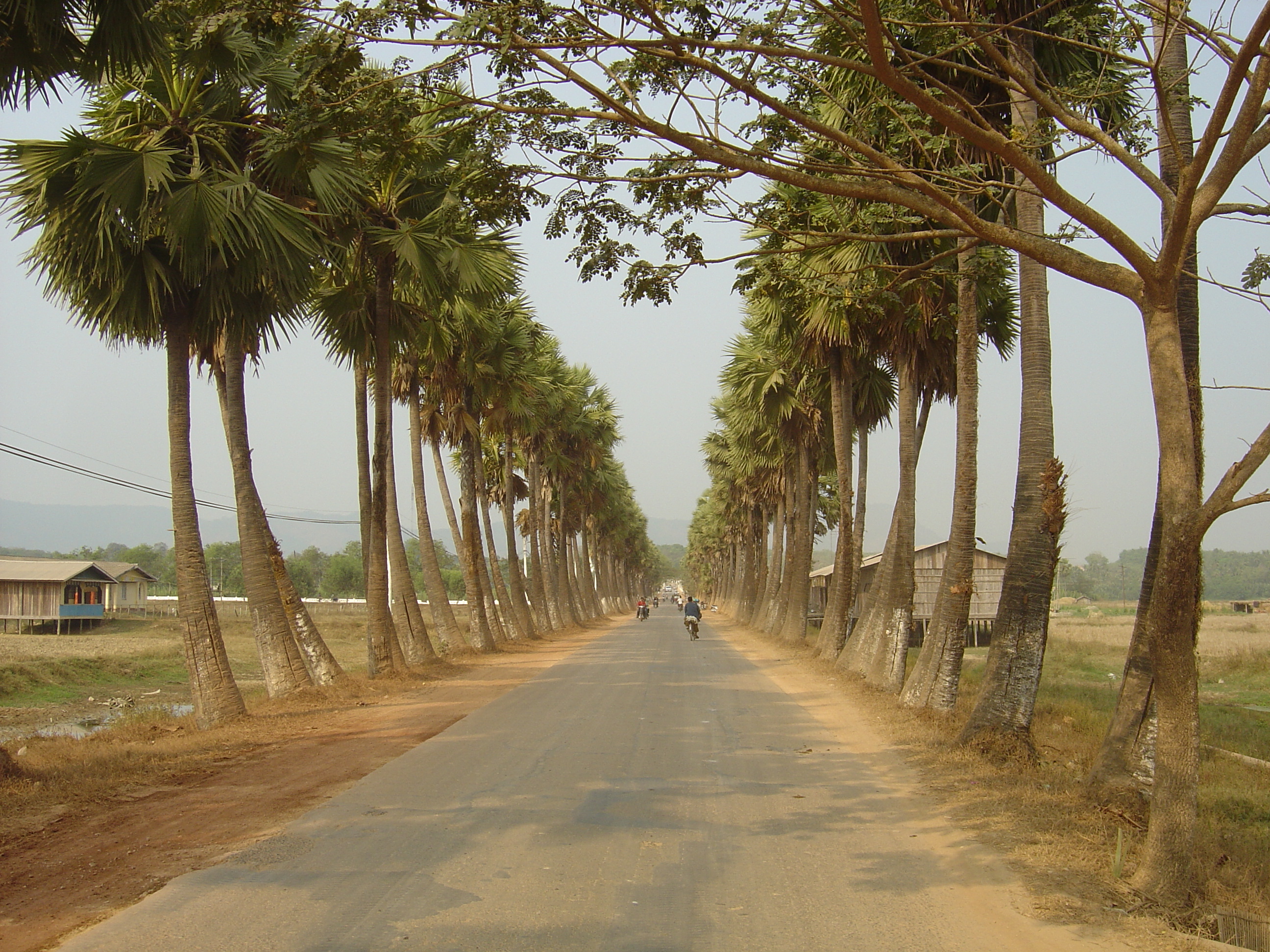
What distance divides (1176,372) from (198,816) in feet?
25.7

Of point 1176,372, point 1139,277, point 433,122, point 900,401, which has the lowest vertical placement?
point 1176,372

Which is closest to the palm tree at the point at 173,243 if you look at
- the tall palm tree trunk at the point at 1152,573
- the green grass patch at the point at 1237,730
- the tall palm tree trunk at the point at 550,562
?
the tall palm tree trunk at the point at 1152,573

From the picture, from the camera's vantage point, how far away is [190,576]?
42.0 ft

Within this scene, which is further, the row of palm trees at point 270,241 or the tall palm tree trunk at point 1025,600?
the tall palm tree trunk at point 1025,600

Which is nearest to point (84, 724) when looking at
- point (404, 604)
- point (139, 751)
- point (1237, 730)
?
point (404, 604)

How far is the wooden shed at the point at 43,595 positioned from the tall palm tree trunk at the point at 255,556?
46.8 meters

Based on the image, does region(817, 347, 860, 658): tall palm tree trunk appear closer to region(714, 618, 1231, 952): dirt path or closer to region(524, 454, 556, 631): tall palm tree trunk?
region(714, 618, 1231, 952): dirt path

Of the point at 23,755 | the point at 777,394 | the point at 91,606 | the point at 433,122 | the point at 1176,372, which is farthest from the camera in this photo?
the point at 91,606

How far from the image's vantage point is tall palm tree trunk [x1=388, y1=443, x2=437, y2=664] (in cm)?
2147

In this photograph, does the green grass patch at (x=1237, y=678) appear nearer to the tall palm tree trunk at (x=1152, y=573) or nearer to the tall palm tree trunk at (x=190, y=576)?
the tall palm tree trunk at (x=1152, y=573)

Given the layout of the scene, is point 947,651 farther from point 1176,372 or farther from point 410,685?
point 410,685

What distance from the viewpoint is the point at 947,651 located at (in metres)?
13.5

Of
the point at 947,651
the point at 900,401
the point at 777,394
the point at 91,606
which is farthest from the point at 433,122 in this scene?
the point at 91,606

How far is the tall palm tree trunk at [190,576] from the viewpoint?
1272 centimetres
